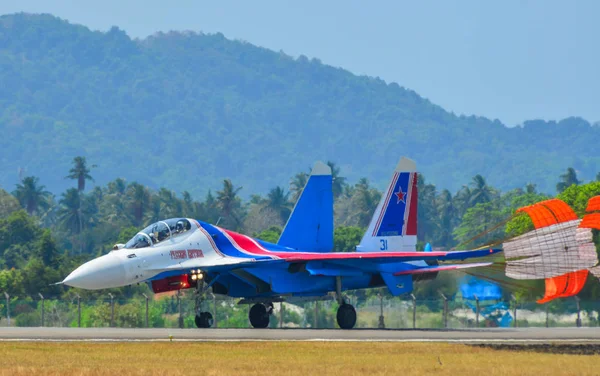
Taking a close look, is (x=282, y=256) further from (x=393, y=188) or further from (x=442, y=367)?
(x=442, y=367)

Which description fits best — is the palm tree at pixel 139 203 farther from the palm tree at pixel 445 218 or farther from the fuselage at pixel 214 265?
the fuselage at pixel 214 265

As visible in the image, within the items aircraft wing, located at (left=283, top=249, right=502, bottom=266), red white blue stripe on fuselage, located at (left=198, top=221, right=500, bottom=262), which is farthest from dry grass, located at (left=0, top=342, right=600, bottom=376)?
red white blue stripe on fuselage, located at (left=198, top=221, right=500, bottom=262)

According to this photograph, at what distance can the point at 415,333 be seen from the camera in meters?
32.1

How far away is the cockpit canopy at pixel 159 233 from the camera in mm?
32781

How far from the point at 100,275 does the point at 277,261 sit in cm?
529

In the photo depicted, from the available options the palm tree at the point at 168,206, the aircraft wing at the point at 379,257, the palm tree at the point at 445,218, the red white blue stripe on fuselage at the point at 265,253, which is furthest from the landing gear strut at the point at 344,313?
the palm tree at the point at 445,218

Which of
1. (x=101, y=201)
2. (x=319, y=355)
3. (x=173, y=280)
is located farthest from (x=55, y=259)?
(x=101, y=201)

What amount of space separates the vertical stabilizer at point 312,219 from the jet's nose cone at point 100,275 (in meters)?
7.27

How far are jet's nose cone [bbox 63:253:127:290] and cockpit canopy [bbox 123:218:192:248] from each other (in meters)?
0.98

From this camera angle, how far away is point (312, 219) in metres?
38.0

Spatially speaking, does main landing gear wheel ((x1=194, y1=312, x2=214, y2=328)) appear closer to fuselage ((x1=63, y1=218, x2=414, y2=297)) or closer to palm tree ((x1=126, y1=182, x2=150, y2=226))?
Result: fuselage ((x1=63, y1=218, x2=414, y2=297))

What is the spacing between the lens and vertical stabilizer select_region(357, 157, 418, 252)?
38.0 m

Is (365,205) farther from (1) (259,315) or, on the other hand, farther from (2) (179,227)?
(2) (179,227)

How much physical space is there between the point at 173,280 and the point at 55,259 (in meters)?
38.3
